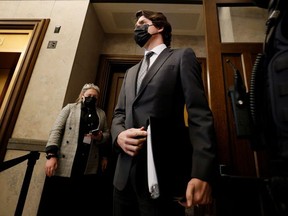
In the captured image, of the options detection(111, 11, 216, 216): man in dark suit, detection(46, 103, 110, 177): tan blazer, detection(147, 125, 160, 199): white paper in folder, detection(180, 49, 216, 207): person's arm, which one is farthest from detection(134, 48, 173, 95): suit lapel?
detection(46, 103, 110, 177): tan blazer

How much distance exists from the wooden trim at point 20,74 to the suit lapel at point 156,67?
5.25 feet

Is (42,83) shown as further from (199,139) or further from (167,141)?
(199,139)

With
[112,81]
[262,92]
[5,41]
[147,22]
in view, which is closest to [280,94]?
[262,92]

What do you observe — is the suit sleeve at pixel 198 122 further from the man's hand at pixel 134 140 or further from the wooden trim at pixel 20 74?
the wooden trim at pixel 20 74

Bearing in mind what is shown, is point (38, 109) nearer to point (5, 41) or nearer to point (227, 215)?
point (5, 41)

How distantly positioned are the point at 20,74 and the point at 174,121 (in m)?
1.87

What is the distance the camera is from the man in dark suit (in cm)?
Answer: 61

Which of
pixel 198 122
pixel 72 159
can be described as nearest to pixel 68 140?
pixel 72 159

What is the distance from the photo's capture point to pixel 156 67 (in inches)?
33.9

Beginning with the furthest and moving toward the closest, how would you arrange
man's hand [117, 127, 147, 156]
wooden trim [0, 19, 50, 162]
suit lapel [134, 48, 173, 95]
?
wooden trim [0, 19, 50, 162] → suit lapel [134, 48, 173, 95] → man's hand [117, 127, 147, 156]

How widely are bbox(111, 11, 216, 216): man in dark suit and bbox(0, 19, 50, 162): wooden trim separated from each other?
144 cm

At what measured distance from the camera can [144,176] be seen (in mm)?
698

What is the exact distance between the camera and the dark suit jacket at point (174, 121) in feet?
2.05

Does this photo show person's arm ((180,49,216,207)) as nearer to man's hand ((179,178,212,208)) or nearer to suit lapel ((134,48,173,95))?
man's hand ((179,178,212,208))
